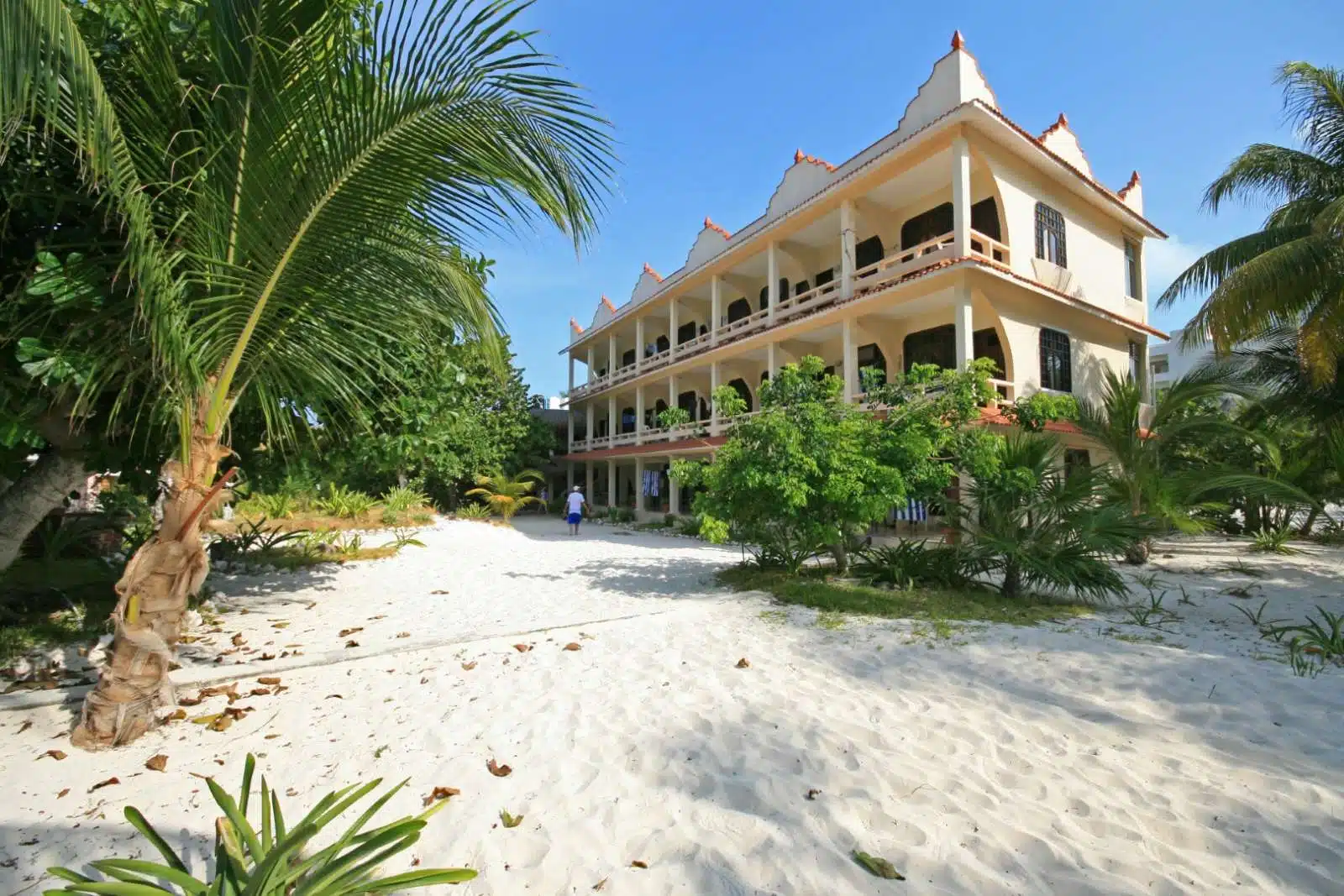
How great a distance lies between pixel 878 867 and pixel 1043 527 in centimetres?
564

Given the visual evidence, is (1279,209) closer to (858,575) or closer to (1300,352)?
(1300,352)

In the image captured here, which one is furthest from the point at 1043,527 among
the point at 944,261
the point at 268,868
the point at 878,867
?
the point at 268,868

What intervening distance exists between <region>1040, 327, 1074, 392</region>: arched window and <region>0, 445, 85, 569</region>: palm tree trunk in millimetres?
15097

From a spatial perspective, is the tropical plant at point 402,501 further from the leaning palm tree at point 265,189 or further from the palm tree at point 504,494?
the leaning palm tree at point 265,189

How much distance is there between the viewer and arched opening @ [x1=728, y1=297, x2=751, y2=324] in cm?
2051

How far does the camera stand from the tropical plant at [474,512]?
20500mm

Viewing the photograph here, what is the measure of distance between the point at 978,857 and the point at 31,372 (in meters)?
4.78

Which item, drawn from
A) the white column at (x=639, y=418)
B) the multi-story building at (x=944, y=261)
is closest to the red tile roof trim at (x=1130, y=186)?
the multi-story building at (x=944, y=261)

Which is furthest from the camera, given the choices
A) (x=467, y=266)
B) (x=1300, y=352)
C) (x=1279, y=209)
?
(x=1279, y=209)

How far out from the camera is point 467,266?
4.18 meters

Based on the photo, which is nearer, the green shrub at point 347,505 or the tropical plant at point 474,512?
the green shrub at point 347,505

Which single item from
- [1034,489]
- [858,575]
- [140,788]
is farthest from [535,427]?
[140,788]

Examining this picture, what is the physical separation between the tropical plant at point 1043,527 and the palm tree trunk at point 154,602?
6838 mm

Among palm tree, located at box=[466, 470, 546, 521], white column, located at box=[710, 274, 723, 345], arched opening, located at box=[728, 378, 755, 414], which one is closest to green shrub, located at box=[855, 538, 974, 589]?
white column, located at box=[710, 274, 723, 345]
